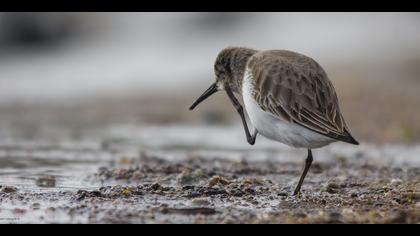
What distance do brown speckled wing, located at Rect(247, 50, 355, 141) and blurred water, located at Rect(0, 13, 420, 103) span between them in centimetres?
1098

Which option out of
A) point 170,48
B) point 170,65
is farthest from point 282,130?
point 170,48

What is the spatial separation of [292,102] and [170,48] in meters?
17.5

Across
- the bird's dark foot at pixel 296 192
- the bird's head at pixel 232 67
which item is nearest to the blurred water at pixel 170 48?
the bird's head at pixel 232 67

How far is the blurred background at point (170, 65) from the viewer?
14.7 m

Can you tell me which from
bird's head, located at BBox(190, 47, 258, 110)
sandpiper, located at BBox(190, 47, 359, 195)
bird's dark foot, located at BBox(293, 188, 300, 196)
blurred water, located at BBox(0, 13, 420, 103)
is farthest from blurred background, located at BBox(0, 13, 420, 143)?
bird's dark foot, located at BBox(293, 188, 300, 196)

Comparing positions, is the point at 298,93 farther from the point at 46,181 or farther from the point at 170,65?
the point at 170,65

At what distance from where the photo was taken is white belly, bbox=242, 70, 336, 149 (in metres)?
6.95

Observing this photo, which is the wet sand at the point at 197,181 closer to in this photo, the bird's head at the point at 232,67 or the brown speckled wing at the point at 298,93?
the brown speckled wing at the point at 298,93

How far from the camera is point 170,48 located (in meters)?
24.3

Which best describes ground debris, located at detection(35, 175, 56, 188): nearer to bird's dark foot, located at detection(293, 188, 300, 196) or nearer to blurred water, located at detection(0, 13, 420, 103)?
bird's dark foot, located at detection(293, 188, 300, 196)

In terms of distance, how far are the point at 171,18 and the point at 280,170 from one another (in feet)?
59.0

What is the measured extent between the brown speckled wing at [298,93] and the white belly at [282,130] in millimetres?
61
